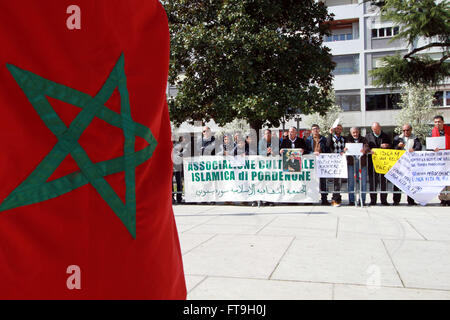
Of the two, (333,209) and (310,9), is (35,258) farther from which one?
(310,9)

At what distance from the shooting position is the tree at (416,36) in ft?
44.5

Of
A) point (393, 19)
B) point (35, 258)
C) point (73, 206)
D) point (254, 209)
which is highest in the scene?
point (393, 19)

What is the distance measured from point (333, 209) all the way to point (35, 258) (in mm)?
8300

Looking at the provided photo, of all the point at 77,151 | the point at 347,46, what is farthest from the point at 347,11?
the point at 77,151

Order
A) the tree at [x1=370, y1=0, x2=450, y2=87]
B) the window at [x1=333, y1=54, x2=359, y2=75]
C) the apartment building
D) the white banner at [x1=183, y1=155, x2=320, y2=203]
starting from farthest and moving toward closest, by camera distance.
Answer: the window at [x1=333, y1=54, x2=359, y2=75]
the apartment building
the tree at [x1=370, y1=0, x2=450, y2=87]
the white banner at [x1=183, y1=155, x2=320, y2=203]

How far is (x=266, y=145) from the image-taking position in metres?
10.3

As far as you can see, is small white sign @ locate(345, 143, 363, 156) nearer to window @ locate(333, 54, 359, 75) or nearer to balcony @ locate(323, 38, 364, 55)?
window @ locate(333, 54, 359, 75)

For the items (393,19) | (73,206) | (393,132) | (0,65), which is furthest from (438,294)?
(393,132)

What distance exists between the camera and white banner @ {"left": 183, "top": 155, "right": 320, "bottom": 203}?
9.73 m

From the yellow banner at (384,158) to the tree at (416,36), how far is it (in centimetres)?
643

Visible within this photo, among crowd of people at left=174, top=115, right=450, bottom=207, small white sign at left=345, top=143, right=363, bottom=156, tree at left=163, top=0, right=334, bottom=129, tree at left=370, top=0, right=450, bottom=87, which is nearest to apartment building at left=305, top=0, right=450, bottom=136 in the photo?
tree at left=370, top=0, right=450, bottom=87

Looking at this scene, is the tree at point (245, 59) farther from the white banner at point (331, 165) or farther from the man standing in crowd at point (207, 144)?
the white banner at point (331, 165)

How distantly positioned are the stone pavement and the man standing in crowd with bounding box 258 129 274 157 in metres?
2.54

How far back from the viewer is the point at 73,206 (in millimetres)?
1035
